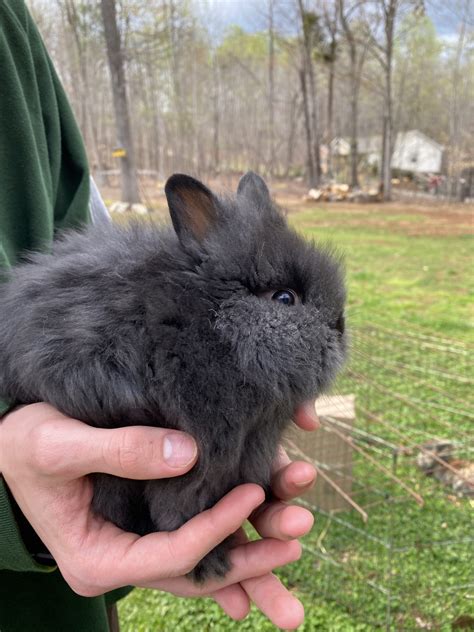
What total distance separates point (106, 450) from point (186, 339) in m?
0.22

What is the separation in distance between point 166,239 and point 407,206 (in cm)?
1522

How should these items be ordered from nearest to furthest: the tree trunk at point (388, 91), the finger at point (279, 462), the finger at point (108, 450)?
the finger at point (108, 450), the finger at point (279, 462), the tree trunk at point (388, 91)

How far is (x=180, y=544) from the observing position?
0.89 m

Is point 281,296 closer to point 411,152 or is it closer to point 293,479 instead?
point 293,479

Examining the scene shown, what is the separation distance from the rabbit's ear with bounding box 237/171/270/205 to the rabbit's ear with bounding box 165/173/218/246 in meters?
0.17

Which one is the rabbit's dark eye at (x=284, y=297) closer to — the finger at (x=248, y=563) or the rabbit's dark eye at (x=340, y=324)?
the rabbit's dark eye at (x=340, y=324)

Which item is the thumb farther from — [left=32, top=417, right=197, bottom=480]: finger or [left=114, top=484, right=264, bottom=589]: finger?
[left=114, top=484, right=264, bottom=589]: finger

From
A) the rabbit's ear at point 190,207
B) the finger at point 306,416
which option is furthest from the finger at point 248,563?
the rabbit's ear at point 190,207

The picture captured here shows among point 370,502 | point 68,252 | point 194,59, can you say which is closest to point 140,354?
point 68,252

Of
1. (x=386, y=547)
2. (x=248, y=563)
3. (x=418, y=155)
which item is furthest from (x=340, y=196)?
(x=418, y=155)

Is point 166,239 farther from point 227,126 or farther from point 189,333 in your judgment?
point 227,126

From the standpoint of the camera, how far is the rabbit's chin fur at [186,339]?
87 centimetres

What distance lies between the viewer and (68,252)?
3.52 ft

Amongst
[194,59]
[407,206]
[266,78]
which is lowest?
[407,206]
